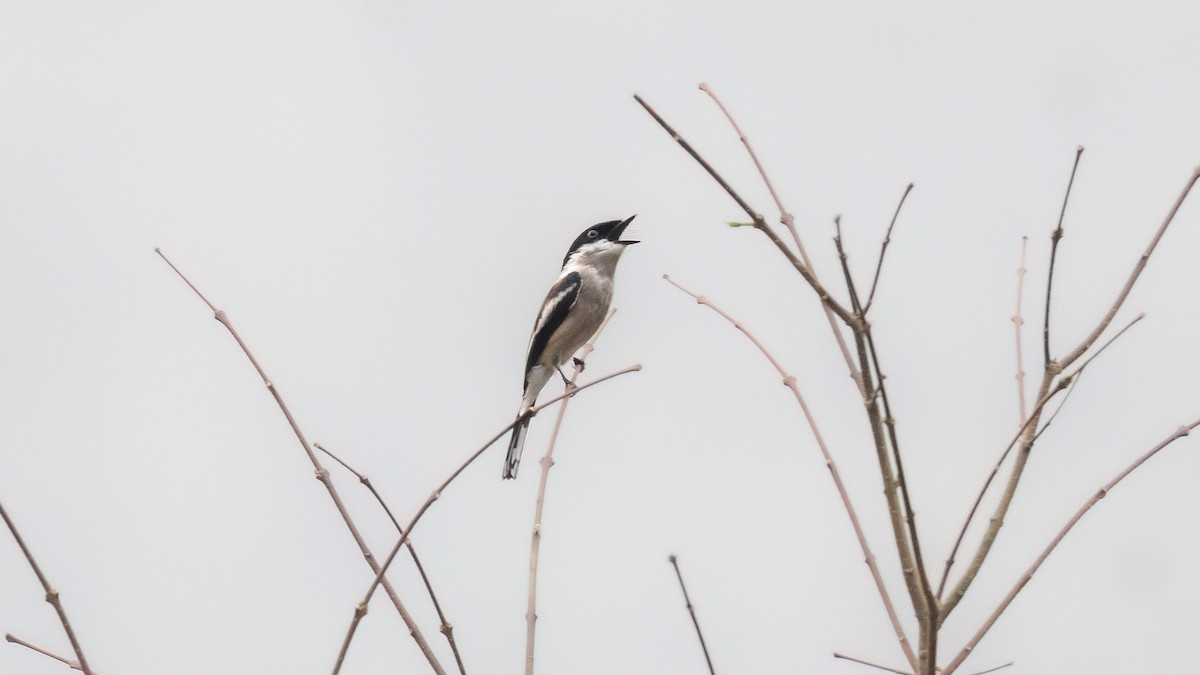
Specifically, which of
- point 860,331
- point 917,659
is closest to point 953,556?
point 917,659

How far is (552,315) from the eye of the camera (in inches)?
404

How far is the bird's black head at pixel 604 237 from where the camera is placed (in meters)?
10.6

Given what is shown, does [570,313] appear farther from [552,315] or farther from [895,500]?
[895,500]

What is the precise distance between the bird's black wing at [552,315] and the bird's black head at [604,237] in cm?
42

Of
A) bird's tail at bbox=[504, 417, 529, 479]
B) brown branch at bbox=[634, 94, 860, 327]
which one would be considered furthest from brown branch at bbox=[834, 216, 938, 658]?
bird's tail at bbox=[504, 417, 529, 479]

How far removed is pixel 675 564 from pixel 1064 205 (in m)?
1.35

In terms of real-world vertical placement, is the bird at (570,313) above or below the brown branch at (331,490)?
above

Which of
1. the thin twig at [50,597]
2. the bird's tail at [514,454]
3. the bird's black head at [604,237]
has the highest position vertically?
the bird's black head at [604,237]

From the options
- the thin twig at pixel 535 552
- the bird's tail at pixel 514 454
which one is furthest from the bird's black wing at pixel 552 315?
the thin twig at pixel 535 552

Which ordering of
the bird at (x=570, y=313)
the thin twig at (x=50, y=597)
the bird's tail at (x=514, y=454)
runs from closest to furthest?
the thin twig at (x=50, y=597), the bird's tail at (x=514, y=454), the bird at (x=570, y=313)

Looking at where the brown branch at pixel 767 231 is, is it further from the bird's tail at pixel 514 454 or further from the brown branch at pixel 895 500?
the bird's tail at pixel 514 454

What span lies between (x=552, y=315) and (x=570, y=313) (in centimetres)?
14

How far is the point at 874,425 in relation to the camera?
3.30 meters

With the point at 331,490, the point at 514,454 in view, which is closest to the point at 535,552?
the point at 331,490
